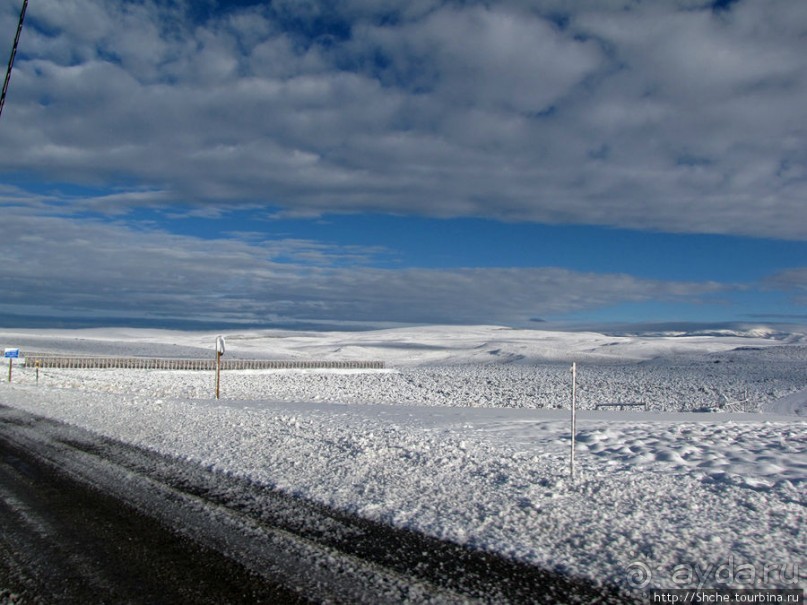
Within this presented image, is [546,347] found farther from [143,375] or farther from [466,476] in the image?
[466,476]

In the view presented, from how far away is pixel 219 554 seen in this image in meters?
5.21

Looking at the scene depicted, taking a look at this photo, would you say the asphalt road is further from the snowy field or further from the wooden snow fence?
the wooden snow fence

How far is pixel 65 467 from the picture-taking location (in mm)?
8672

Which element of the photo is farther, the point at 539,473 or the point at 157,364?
the point at 157,364

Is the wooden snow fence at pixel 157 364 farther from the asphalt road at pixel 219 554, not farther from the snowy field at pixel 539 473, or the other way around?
the asphalt road at pixel 219 554

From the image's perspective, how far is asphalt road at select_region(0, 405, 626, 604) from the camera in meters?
4.47

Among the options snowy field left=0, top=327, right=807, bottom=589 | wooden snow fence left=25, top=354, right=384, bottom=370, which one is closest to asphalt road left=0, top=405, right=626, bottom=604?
snowy field left=0, top=327, right=807, bottom=589

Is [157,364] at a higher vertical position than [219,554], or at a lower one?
lower

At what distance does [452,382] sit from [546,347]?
38.2 metres

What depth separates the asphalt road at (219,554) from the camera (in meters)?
4.47

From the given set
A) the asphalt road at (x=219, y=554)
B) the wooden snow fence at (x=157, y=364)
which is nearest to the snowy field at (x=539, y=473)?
the asphalt road at (x=219, y=554)

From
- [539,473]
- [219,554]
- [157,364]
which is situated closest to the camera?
[219,554]

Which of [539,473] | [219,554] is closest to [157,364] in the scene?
[539,473]

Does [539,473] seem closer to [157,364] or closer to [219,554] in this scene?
[219,554]
